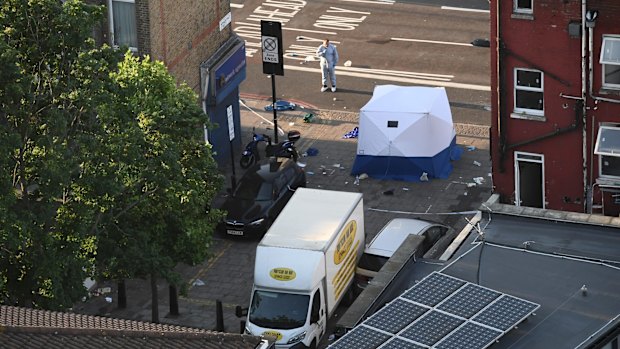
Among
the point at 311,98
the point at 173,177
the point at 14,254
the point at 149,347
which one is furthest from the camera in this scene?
the point at 311,98

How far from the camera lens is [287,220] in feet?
145

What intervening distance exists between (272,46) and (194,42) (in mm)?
2743

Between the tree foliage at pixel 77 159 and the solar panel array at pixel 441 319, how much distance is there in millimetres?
9255

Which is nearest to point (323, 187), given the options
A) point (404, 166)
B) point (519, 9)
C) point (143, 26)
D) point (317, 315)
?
point (404, 166)

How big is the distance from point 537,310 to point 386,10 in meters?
37.7

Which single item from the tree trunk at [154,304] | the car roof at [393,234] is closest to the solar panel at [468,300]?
the car roof at [393,234]

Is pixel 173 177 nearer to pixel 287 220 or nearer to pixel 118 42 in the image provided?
pixel 287 220

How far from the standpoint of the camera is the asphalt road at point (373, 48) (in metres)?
60.4

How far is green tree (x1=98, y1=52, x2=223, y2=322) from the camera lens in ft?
127

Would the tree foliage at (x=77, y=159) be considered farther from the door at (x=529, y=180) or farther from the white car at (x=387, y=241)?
the door at (x=529, y=180)

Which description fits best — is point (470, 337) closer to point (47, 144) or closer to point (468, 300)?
point (468, 300)

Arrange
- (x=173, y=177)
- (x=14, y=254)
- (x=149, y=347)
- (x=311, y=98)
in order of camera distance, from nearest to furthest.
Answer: (x=149, y=347) → (x=14, y=254) → (x=173, y=177) → (x=311, y=98)

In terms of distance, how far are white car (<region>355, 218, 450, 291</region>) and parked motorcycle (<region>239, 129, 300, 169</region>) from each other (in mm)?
8119

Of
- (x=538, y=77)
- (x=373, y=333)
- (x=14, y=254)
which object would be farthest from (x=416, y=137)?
(x=373, y=333)
